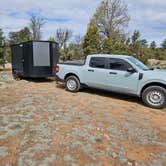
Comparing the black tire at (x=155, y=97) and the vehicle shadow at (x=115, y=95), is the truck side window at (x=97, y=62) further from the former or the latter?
the black tire at (x=155, y=97)

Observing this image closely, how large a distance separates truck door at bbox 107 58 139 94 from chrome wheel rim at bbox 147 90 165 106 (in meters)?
0.55

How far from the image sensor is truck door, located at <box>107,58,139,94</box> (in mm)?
6841

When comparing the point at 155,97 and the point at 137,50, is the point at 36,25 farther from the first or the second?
the point at 155,97

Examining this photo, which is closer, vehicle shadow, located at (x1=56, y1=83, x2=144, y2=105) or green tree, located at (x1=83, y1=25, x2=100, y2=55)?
vehicle shadow, located at (x1=56, y1=83, x2=144, y2=105)

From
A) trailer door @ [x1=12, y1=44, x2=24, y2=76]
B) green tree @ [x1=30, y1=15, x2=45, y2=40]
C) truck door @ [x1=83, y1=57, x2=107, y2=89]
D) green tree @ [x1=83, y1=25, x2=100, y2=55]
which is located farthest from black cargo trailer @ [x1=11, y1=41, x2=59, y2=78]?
green tree @ [x1=30, y1=15, x2=45, y2=40]

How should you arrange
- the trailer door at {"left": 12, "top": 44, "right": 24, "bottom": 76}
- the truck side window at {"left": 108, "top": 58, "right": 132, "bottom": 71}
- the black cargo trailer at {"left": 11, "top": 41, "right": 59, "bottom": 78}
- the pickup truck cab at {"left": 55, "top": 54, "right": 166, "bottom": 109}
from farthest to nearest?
the trailer door at {"left": 12, "top": 44, "right": 24, "bottom": 76} < the black cargo trailer at {"left": 11, "top": 41, "right": 59, "bottom": 78} < the truck side window at {"left": 108, "top": 58, "right": 132, "bottom": 71} < the pickup truck cab at {"left": 55, "top": 54, "right": 166, "bottom": 109}

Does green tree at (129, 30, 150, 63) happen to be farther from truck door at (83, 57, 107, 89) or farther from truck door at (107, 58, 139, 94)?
truck door at (107, 58, 139, 94)

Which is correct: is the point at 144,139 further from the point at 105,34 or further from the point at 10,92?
the point at 105,34

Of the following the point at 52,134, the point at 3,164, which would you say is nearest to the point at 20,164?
the point at 3,164

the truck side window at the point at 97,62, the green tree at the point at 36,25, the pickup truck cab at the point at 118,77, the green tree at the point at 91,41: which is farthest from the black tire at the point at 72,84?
the green tree at the point at 36,25

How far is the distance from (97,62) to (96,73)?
1.47 ft

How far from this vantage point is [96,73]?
769 cm

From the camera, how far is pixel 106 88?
7.56 meters

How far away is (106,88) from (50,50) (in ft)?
15.4
